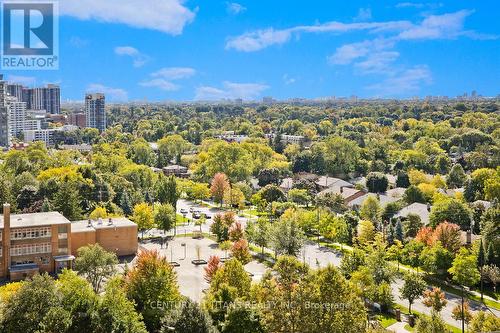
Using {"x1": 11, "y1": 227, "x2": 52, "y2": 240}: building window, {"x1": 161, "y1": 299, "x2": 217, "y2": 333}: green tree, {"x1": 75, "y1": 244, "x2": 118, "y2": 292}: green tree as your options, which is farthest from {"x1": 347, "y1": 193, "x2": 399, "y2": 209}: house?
{"x1": 161, "y1": 299, "x2": 217, "y2": 333}: green tree

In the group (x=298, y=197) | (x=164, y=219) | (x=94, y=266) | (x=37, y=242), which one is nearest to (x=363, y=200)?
(x=298, y=197)

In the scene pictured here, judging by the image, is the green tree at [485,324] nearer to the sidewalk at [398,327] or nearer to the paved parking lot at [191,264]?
the sidewalk at [398,327]

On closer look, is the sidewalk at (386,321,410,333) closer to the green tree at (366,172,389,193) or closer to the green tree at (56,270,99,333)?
the green tree at (56,270,99,333)

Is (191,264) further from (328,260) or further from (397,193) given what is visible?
(397,193)

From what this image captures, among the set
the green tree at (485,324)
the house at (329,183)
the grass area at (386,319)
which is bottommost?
the grass area at (386,319)

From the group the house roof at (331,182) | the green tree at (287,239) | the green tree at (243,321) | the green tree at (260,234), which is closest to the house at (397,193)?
the house roof at (331,182)

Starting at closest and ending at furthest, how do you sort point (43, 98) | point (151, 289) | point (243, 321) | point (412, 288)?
1. point (243, 321)
2. point (151, 289)
3. point (412, 288)
4. point (43, 98)

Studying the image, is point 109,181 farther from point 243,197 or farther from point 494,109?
point 494,109
